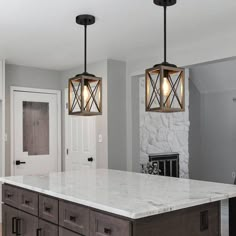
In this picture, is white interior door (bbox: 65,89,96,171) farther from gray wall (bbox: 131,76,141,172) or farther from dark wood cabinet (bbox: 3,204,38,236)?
dark wood cabinet (bbox: 3,204,38,236)

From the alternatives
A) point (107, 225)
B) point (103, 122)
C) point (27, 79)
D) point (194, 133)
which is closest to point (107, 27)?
point (103, 122)

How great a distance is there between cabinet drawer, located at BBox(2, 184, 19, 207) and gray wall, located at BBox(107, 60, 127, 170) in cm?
199

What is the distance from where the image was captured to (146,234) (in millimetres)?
1941

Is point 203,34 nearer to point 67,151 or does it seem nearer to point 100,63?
point 100,63

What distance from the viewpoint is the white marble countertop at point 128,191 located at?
1.99 meters

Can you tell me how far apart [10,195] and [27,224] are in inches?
16.4

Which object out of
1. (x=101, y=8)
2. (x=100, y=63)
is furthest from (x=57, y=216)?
(x=100, y=63)

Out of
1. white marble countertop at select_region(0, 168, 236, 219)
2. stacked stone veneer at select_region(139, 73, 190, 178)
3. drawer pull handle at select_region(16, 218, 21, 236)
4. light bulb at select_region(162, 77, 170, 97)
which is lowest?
drawer pull handle at select_region(16, 218, 21, 236)

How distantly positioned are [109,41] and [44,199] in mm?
2124

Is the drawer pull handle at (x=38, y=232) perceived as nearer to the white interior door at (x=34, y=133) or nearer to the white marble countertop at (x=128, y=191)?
the white marble countertop at (x=128, y=191)

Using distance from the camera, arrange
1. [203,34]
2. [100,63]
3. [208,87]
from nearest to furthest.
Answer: [203,34] < [100,63] < [208,87]

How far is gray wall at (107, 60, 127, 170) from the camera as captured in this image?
501 centimetres

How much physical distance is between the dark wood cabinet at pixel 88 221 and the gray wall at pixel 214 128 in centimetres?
499

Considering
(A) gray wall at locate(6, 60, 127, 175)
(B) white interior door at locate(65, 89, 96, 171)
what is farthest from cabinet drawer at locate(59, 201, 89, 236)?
(B) white interior door at locate(65, 89, 96, 171)
